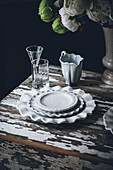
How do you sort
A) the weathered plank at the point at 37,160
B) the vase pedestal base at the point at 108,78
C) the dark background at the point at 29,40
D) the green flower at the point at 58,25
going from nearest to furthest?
the weathered plank at the point at 37,160
the green flower at the point at 58,25
the vase pedestal base at the point at 108,78
the dark background at the point at 29,40

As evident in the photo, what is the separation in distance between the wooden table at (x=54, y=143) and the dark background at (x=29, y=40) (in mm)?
781

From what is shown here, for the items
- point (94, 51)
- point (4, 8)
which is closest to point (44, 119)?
point (94, 51)

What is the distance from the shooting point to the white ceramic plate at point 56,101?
867 millimetres

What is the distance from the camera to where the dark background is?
5.31 feet

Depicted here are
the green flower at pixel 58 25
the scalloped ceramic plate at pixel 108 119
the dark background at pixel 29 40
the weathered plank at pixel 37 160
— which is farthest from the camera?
the dark background at pixel 29 40

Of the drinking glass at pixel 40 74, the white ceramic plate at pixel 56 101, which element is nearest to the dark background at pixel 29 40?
the drinking glass at pixel 40 74

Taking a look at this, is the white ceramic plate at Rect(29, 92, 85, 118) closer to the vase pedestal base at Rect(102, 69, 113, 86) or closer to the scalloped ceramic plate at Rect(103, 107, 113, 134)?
the scalloped ceramic plate at Rect(103, 107, 113, 134)

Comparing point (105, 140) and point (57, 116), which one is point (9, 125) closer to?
point (57, 116)

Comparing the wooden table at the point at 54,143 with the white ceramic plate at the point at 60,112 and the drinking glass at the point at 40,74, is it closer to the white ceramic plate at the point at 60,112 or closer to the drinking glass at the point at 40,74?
the white ceramic plate at the point at 60,112

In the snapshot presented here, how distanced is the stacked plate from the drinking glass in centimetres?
8

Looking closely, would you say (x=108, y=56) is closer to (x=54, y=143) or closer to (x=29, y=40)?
(x=54, y=143)

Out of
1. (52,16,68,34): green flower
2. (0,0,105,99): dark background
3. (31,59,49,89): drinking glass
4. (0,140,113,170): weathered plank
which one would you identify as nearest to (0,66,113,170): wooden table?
(0,140,113,170): weathered plank

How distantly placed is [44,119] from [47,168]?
19 cm

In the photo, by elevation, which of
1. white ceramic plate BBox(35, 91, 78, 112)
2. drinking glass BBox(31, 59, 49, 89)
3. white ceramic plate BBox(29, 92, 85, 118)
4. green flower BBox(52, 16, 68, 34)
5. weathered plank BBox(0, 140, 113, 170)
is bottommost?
weathered plank BBox(0, 140, 113, 170)
